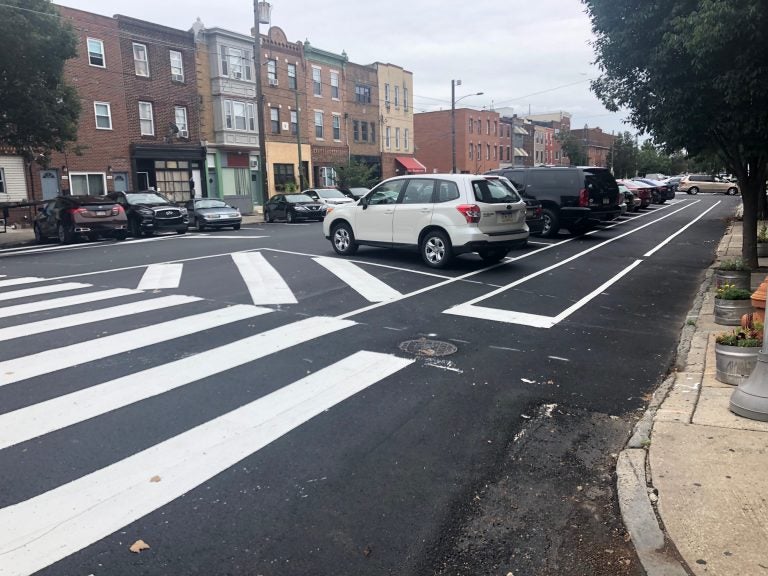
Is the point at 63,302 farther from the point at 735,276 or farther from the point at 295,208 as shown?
the point at 295,208

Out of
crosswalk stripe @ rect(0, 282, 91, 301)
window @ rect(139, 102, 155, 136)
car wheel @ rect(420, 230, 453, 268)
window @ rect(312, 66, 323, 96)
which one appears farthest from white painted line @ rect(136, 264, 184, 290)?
window @ rect(312, 66, 323, 96)

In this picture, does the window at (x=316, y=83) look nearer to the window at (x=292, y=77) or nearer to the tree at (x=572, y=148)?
the window at (x=292, y=77)

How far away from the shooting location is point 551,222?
1873 cm

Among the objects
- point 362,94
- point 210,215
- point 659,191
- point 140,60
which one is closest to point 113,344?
point 210,215

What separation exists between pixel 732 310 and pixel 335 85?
1681 inches

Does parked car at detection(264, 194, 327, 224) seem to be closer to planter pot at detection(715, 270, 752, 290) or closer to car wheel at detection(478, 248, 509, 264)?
car wheel at detection(478, 248, 509, 264)

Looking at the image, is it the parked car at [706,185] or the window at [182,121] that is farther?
the parked car at [706,185]

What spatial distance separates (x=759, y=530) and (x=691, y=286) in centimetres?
873

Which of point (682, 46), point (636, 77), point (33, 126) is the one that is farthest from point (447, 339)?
point (33, 126)

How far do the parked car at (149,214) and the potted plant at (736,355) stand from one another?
19.6 meters

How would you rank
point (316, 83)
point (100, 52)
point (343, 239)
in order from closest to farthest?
point (343, 239)
point (100, 52)
point (316, 83)

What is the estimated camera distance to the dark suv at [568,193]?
18422 mm

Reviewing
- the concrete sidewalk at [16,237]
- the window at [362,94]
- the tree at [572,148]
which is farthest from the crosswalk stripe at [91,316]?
the tree at [572,148]

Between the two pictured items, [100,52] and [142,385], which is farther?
[100,52]
